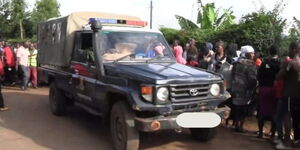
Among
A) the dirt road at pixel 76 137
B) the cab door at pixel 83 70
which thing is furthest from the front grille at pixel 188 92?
the cab door at pixel 83 70

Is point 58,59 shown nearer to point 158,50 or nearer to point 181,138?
point 158,50

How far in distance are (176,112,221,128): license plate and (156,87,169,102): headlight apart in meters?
0.35

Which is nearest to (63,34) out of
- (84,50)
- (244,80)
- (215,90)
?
(84,50)

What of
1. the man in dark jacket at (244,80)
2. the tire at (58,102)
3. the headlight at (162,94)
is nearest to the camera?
the headlight at (162,94)

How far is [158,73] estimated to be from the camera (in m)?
5.95

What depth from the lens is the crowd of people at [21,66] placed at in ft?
46.3

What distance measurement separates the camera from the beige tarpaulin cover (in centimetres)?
834

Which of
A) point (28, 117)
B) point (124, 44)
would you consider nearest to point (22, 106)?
point (28, 117)

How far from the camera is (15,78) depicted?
1541 cm

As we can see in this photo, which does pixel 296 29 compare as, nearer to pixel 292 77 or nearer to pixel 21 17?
pixel 292 77

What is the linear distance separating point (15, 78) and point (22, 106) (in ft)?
16.5

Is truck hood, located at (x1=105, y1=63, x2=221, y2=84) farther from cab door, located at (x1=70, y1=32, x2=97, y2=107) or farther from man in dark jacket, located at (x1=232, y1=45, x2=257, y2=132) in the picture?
man in dark jacket, located at (x1=232, y1=45, x2=257, y2=132)

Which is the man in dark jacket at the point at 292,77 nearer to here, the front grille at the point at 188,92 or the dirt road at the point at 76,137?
the dirt road at the point at 76,137

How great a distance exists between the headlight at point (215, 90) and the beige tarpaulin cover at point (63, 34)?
295 cm
